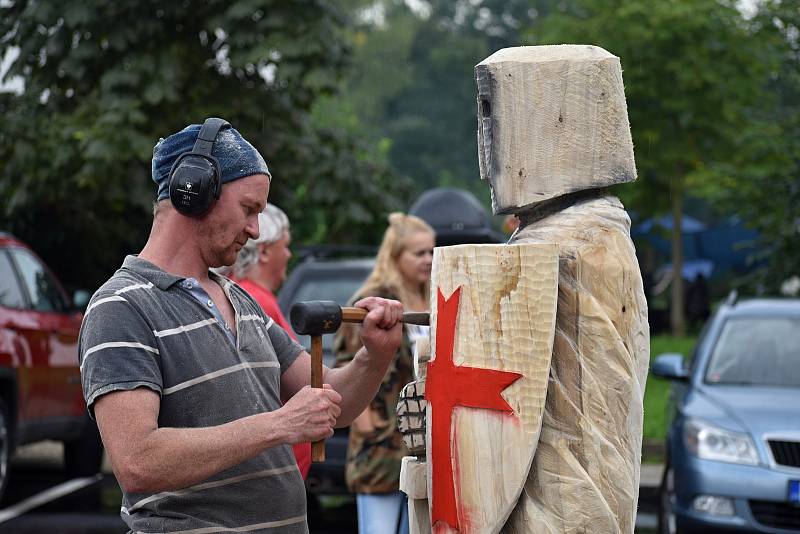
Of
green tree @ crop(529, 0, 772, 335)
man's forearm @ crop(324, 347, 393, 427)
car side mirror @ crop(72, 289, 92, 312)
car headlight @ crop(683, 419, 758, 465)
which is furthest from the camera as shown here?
green tree @ crop(529, 0, 772, 335)

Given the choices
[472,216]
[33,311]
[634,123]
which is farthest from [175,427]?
[634,123]

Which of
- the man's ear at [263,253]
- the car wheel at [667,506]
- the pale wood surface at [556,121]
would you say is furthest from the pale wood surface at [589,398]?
the car wheel at [667,506]

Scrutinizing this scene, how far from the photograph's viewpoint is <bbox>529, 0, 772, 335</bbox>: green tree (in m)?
19.7

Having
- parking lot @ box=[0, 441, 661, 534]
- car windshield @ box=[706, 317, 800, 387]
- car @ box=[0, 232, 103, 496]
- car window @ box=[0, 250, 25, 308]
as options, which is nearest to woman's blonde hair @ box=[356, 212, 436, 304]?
car windshield @ box=[706, 317, 800, 387]

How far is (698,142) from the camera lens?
21.2 meters

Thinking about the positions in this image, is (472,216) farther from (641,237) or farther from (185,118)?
(641,237)

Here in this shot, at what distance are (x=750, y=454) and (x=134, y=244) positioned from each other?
7199mm

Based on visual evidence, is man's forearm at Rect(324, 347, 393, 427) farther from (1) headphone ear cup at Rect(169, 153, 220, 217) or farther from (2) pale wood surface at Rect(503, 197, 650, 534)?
(2) pale wood surface at Rect(503, 197, 650, 534)

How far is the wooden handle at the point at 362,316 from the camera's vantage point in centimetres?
275

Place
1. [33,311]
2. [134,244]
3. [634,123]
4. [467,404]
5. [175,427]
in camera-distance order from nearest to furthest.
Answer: [467,404]
[175,427]
[33,311]
[134,244]
[634,123]

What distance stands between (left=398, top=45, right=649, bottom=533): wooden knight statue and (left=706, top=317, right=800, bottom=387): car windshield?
501cm

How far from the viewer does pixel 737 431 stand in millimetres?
6551

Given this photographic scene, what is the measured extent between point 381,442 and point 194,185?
88.8 inches

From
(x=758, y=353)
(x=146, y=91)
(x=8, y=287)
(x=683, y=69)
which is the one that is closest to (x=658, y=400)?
(x=758, y=353)
